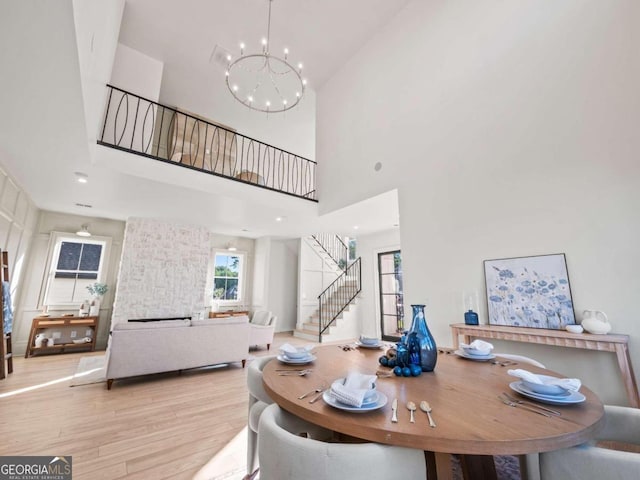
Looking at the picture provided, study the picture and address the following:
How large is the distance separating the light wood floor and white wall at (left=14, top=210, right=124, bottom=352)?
5.96ft

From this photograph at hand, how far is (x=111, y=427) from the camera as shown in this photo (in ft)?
8.23

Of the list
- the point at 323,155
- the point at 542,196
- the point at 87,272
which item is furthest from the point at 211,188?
the point at 542,196

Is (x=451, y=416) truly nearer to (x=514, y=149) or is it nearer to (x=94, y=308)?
(x=514, y=149)

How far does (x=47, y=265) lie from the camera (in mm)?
5676

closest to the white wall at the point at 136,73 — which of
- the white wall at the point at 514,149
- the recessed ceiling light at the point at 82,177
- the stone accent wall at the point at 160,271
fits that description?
the recessed ceiling light at the point at 82,177

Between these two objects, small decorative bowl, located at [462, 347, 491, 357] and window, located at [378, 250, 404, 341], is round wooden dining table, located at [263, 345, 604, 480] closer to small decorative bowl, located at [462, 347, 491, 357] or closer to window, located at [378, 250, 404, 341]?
small decorative bowl, located at [462, 347, 491, 357]

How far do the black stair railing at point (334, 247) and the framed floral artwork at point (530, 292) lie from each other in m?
6.17

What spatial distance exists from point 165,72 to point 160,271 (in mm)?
4212

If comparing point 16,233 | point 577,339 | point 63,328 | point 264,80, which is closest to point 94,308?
point 63,328

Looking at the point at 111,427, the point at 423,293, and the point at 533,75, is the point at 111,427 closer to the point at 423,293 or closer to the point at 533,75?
the point at 423,293

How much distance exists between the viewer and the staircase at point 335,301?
23.2 feet

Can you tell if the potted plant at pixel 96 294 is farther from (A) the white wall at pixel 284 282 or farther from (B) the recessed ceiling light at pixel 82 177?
(A) the white wall at pixel 284 282

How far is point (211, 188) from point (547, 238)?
457cm

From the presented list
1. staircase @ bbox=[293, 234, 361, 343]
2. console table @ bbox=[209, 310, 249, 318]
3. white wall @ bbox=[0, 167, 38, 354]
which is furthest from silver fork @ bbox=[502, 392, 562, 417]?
console table @ bbox=[209, 310, 249, 318]
